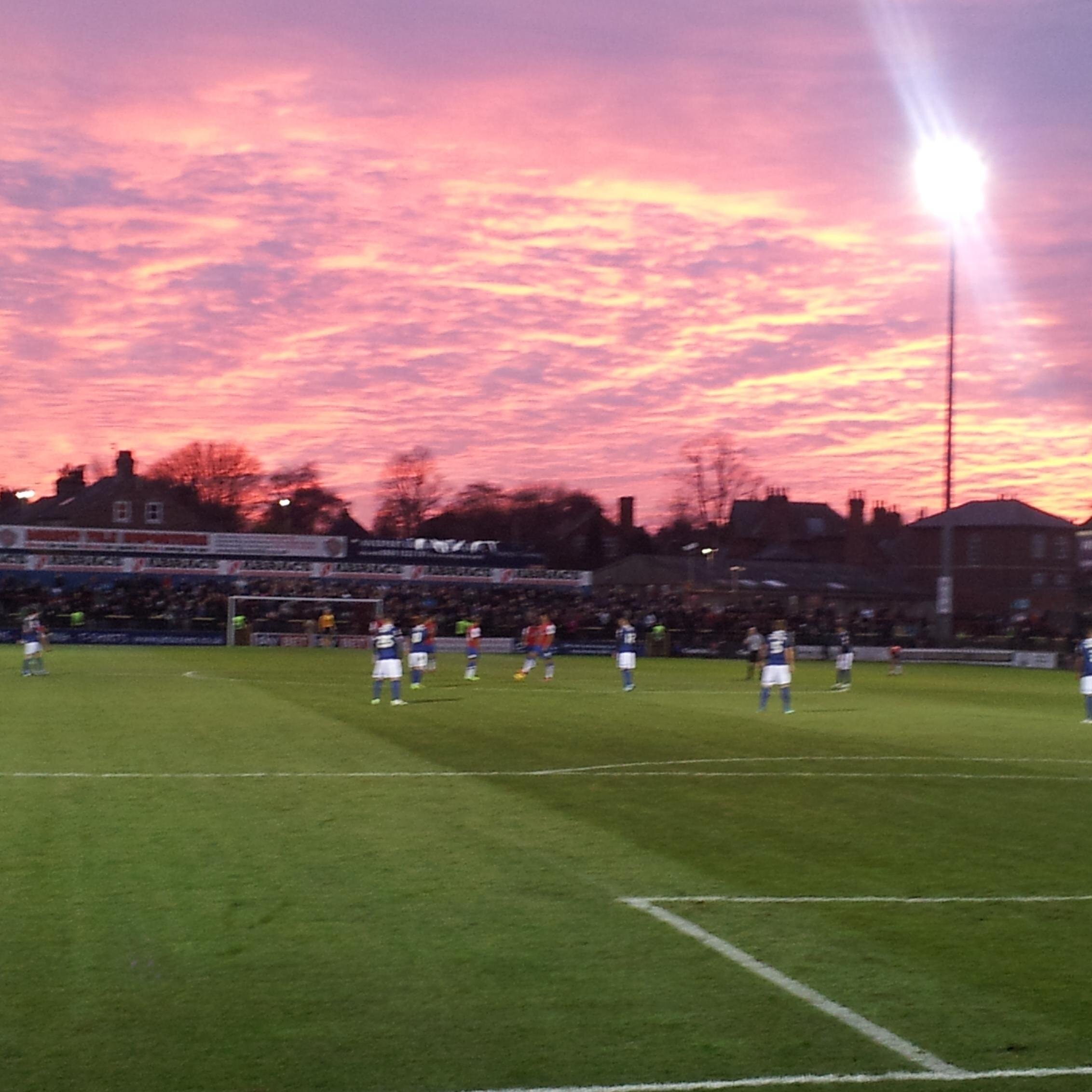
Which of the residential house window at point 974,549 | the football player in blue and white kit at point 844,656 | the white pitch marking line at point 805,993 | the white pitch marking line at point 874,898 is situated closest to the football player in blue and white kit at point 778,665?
the football player in blue and white kit at point 844,656

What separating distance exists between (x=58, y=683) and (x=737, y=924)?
91.8 feet

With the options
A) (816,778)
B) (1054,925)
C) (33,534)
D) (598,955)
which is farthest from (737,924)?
(33,534)

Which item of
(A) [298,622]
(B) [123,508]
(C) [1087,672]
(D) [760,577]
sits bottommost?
(A) [298,622]

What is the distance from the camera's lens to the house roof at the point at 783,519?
12512 centimetres

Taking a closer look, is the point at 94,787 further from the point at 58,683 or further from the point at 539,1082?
the point at 58,683

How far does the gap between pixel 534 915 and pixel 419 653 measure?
83.6ft

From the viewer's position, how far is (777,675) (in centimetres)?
2836

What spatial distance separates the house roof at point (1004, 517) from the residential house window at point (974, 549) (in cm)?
87

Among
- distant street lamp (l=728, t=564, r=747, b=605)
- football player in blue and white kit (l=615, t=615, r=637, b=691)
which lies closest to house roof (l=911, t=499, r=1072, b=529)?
distant street lamp (l=728, t=564, r=747, b=605)

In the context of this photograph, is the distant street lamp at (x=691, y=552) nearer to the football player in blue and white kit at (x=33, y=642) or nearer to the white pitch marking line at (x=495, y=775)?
the football player in blue and white kit at (x=33, y=642)

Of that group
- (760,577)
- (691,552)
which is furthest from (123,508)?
(691,552)

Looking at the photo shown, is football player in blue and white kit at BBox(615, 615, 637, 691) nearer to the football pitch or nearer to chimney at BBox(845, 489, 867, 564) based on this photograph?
the football pitch

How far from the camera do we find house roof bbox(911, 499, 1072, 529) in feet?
348

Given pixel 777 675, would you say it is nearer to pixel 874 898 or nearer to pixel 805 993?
pixel 874 898
